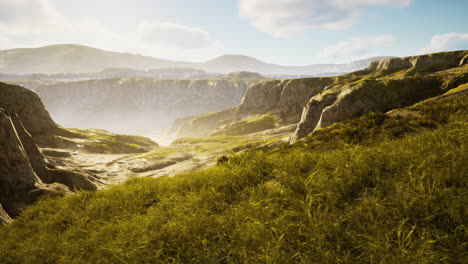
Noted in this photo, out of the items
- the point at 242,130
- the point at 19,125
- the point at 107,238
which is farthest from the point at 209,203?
the point at 242,130

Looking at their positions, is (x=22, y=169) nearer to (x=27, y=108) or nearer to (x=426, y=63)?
(x=27, y=108)

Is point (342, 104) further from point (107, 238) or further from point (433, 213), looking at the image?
point (107, 238)

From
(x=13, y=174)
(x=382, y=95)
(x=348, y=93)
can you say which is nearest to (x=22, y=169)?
(x=13, y=174)

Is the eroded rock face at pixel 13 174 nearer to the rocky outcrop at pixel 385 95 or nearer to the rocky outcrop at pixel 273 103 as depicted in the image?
the rocky outcrop at pixel 385 95

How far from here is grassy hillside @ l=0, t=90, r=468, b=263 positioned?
2.79 m

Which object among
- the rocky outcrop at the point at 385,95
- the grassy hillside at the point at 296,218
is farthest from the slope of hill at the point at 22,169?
the rocky outcrop at the point at 385,95

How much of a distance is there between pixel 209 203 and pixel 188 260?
57.4 inches

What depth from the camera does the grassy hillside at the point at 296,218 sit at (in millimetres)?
2789

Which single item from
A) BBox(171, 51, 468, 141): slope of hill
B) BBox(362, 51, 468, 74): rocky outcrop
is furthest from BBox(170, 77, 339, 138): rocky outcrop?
BBox(362, 51, 468, 74): rocky outcrop

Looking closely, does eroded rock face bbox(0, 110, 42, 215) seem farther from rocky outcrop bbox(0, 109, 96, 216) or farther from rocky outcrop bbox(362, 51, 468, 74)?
rocky outcrop bbox(362, 51, 468, 74)

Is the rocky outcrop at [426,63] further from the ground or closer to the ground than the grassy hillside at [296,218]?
further from the ground

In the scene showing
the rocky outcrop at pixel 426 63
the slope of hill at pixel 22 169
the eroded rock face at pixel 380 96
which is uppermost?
the rocky outcrop at pixel 426 63

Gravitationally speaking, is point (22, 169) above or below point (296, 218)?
below

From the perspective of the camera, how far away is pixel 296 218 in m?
3.53
